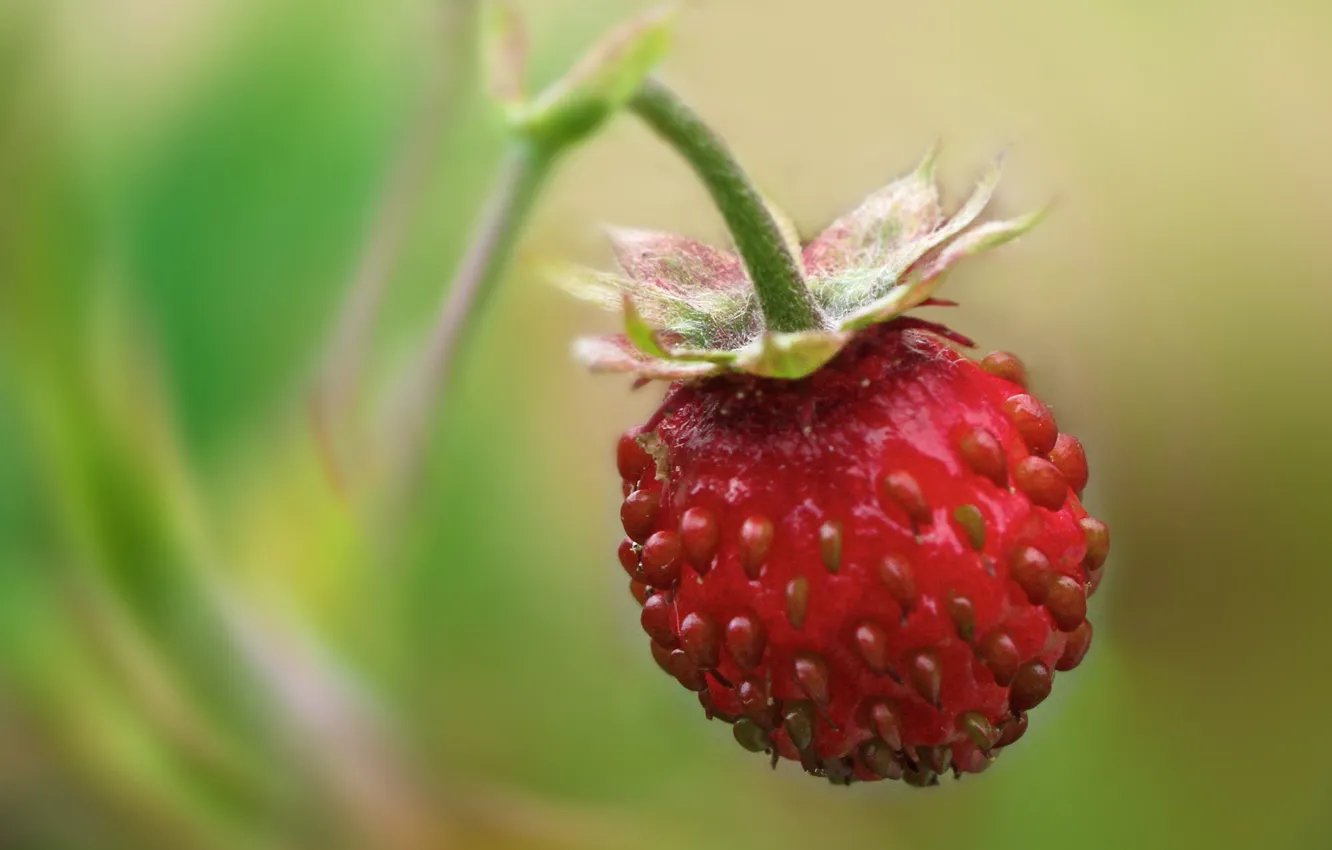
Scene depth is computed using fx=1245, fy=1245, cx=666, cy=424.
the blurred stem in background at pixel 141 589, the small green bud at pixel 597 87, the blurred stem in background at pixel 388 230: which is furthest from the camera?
the blurred stem in background at pixel 388 230

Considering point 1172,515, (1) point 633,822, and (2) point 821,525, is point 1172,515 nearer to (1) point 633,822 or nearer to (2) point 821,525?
(1) point 633,822

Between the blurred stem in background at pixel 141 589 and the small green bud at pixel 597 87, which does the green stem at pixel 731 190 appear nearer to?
the small green bud at pixel 597 87

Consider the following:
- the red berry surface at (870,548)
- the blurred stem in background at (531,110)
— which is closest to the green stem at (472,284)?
the blurred stem in background at (531,110)

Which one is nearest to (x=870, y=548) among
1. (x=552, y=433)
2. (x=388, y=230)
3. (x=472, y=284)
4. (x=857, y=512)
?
(x=857, y=512)

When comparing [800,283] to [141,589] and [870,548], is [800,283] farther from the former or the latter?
[141,589]

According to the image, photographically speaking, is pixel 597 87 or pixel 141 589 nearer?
pixel 597 87

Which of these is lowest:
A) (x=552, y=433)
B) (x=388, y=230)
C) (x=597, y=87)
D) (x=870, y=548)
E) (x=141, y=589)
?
(x=870, y=548)

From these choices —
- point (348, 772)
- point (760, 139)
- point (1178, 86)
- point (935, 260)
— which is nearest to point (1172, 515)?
point (1178, 86)
